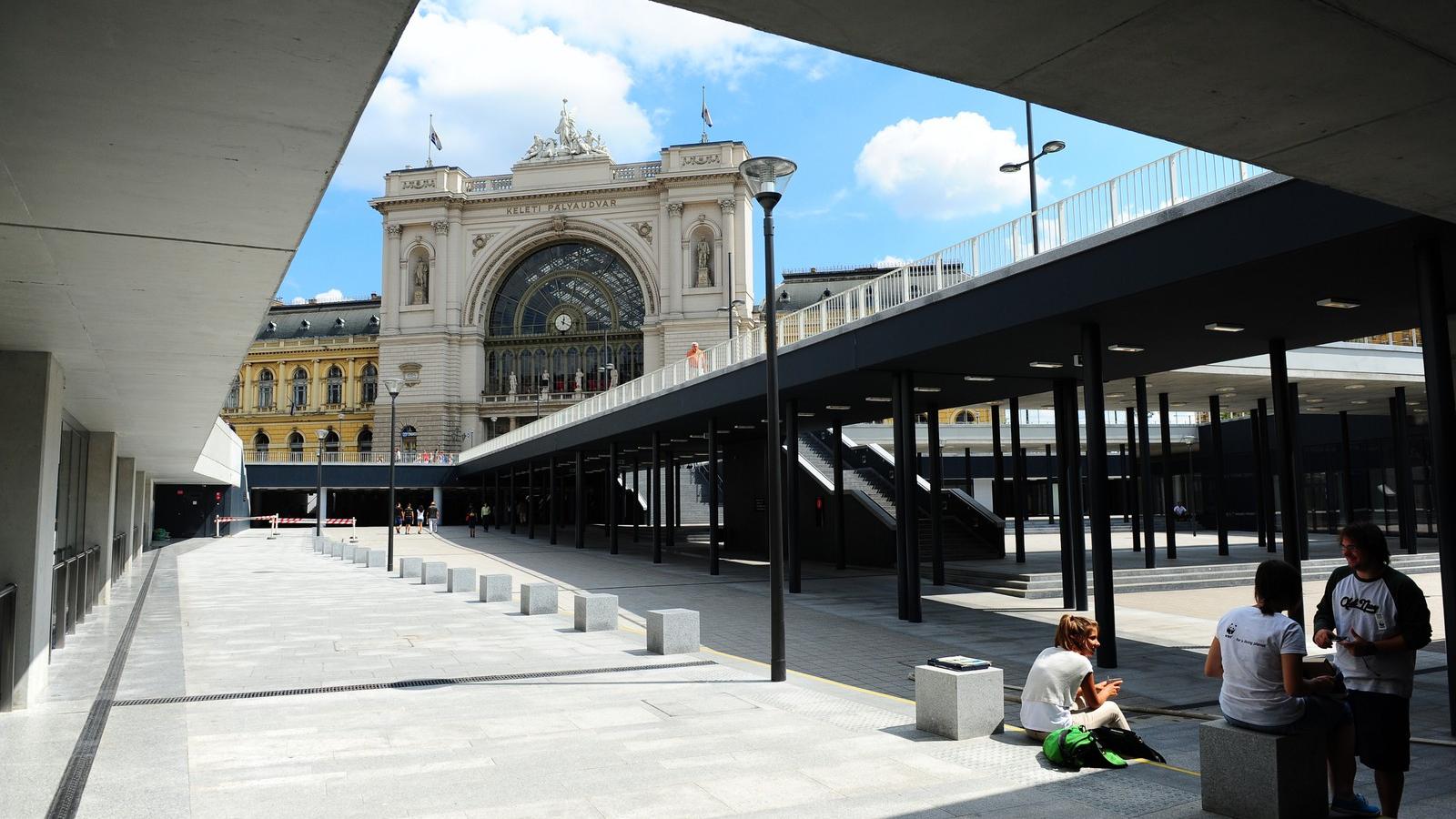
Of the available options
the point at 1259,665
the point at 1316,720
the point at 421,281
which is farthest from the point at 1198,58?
the point at 421,281

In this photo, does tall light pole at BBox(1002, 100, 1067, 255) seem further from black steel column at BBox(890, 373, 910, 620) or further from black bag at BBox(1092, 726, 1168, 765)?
black bag at BBox(1092, 726, 1168, 765)

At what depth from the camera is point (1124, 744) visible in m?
7.53

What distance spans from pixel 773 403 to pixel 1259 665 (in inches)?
253

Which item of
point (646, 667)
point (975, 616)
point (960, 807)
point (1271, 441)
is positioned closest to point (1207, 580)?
point (975, 616)

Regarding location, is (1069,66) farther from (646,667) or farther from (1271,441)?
(1271,441)

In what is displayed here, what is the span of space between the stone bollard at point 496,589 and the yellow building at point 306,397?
81681 mm

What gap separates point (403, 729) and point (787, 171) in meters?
7.03

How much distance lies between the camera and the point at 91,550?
1788cm

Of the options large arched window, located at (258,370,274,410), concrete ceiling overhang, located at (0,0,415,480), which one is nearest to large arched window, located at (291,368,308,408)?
large arched window, located at (258,370,274,410)

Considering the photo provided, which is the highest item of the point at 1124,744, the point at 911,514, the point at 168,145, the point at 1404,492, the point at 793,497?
the point at 168,145

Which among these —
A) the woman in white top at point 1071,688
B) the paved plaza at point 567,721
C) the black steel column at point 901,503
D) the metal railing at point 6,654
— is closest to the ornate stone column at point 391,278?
the paved plaza at point 567,721

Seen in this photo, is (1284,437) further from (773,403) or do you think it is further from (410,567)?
(410,567)

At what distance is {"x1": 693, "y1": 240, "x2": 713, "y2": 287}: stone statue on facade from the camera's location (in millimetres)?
86250

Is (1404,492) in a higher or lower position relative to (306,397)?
lower
